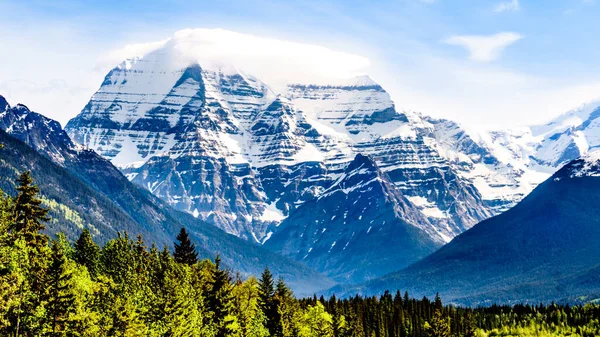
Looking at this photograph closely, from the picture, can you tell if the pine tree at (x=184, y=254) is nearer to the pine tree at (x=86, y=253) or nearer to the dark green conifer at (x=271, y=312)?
the dark green conifer at (x=271, y=312)

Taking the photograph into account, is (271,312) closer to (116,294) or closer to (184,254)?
(184,254)

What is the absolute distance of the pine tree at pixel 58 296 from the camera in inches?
4067

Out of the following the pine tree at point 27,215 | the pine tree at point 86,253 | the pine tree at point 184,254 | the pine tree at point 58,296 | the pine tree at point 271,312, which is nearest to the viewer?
the pine tree at point 58,296

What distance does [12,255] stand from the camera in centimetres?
10125

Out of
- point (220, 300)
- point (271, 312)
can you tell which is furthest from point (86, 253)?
point (271, 312)

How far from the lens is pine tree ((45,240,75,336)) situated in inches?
4067

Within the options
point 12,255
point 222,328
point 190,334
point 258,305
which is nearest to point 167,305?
point 190,334

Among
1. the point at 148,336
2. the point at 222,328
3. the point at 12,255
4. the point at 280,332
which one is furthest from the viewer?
the point at 280,332

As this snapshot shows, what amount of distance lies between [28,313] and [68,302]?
463 centimetres

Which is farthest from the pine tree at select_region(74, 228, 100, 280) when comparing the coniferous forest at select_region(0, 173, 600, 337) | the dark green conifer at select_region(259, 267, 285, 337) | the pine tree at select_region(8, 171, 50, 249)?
the dark green conifer at select_region(259, 267, 285, 337)

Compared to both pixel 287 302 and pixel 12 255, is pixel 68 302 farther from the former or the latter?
pixel 287 302

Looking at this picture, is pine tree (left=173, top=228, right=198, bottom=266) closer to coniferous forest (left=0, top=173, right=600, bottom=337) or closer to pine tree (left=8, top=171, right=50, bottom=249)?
coniferous forest (left=0, top=173, right=600, bottom=337)

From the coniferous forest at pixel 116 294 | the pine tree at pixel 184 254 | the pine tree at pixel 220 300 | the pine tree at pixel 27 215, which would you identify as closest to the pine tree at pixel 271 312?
the coniferous forest at pixel 116 294

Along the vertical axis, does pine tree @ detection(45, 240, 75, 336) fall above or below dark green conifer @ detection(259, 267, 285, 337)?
below
